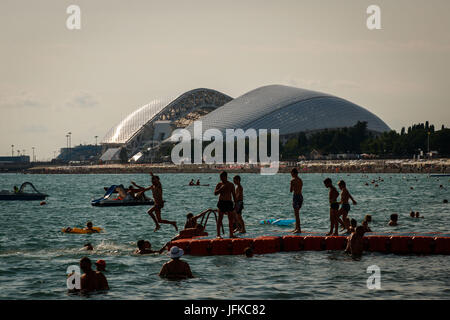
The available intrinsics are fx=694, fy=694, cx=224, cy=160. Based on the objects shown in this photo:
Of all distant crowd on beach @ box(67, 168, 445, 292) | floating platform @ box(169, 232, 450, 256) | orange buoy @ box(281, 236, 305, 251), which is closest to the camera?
distant crowd on beach @ box(67, 168, 445, 292)

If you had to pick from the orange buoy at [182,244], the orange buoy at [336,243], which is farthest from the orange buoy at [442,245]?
the orange buoy at [182,244]

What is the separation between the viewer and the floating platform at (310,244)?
2469 cm

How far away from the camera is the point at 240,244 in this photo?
2494cm

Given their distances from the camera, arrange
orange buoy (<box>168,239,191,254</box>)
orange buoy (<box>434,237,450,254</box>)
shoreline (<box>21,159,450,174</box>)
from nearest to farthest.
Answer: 1. orange buoy (<box>434,237,450,254</box>)
2. orange buoy (<box>168,239,191,254</box>)
3. shoreline (<box>21,159,450,174</box>)

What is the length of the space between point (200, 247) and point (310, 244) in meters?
4.07

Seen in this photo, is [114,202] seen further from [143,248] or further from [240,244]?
[240,244]

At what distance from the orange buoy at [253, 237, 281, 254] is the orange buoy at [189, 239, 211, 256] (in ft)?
5.61

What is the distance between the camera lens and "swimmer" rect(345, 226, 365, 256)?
23477 millimetres

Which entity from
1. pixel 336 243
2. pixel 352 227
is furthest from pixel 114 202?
pixel 352 227

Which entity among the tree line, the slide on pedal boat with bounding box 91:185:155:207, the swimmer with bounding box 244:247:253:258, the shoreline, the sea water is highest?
the tree line

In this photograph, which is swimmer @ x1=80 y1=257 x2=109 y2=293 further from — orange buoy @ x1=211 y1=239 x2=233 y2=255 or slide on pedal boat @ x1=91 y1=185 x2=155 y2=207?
slide on pedal boat @ x1=91 y1=185 x2=155 y2=207

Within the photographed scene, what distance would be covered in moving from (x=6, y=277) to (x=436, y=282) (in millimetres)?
12621

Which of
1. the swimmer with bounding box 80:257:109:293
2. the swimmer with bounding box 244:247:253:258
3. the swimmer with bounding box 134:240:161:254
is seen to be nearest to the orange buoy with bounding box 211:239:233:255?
the swimmer with bounding box 244:247:253:258

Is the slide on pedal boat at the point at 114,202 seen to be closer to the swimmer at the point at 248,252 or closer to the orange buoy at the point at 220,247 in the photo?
the orange buoy at the point at 220,247
